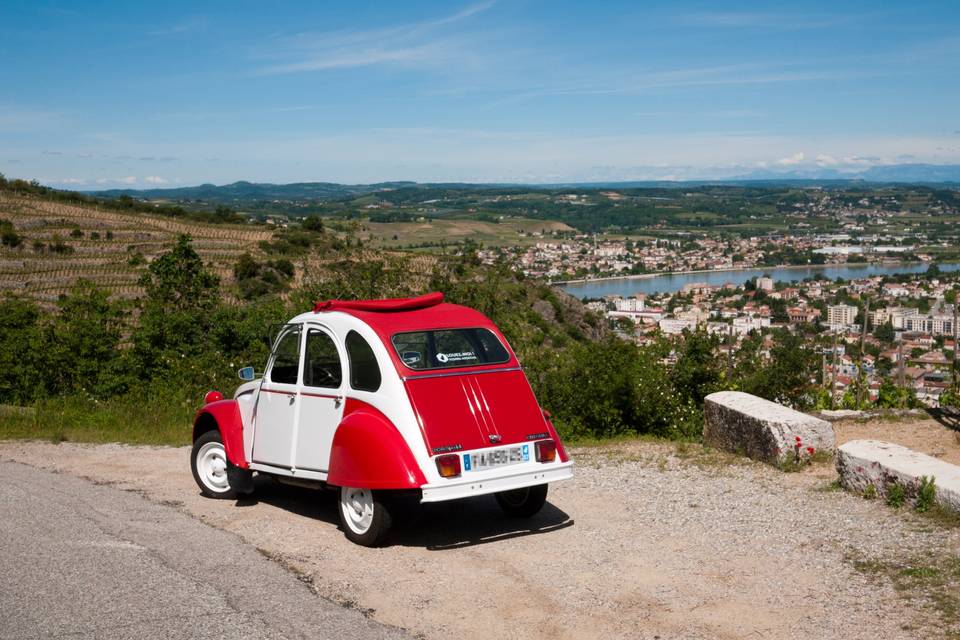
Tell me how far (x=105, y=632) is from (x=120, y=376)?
11.7 metres

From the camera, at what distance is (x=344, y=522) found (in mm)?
7801

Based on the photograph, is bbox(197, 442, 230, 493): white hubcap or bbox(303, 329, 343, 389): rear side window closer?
bbox(303, 329, 343, 389): rear side window

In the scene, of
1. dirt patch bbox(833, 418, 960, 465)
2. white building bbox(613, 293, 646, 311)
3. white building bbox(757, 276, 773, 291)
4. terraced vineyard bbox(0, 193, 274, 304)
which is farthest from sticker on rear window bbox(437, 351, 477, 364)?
terraced vineyard bbox(0, 193, 274, 304)

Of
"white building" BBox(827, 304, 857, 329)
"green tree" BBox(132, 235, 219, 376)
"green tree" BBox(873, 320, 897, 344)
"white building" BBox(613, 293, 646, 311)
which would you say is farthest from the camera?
"white building" BBox(613, 293, 646, 311)

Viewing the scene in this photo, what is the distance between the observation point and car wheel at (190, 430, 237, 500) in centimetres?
932

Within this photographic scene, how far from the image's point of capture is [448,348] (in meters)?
7.97

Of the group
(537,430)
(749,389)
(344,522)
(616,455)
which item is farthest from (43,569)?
(749,389)

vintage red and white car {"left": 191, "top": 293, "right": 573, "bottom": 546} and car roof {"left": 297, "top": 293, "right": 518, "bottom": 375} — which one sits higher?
car roof {"left": 297, "top": 293, "right": 518, "bottom": 375}

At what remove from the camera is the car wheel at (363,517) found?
7.42m

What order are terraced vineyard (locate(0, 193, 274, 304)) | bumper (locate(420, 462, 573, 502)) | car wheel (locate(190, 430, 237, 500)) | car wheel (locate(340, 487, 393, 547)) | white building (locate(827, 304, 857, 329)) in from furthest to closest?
terraced vineyard (locate(0, 193, 274, 304))
white building (locate(827, 304, 857, 329))
car wheel (locate(190, 430, 237, 500))
car wheel (locate(340, 487, 393, 547))
bumper (locate(420, 462, 573, 502))

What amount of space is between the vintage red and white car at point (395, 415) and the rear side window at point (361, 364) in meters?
0.01

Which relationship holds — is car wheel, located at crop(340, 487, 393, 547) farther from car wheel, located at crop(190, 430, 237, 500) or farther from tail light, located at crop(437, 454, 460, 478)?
car wheel, located at crop(190, 430, 237, 500)

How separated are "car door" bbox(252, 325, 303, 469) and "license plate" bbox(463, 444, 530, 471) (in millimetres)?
1872

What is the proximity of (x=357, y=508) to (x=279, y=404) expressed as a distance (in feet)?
4.59
